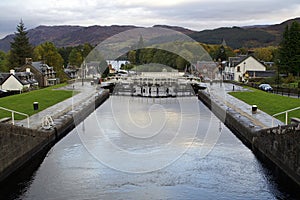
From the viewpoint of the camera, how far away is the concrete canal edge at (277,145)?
14.2m

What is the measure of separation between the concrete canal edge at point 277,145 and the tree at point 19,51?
217ft

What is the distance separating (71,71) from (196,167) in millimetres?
79990

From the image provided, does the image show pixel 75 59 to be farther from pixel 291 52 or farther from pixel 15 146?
pixel 15 146

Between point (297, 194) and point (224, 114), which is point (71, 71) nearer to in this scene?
point (224, 114)

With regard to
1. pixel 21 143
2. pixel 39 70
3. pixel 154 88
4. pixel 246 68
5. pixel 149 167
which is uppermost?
pixel 246 68

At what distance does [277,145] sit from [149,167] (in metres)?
5.36

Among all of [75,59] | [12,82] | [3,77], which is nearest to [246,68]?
[12,82]

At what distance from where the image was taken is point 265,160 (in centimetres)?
1708

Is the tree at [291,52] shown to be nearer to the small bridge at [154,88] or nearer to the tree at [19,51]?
the small bridge at [154,88]

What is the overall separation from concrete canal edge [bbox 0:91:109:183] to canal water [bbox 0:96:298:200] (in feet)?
1.81

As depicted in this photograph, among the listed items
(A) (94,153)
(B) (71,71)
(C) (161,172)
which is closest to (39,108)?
(A) (94,153)

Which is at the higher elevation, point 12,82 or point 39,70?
point 39,70

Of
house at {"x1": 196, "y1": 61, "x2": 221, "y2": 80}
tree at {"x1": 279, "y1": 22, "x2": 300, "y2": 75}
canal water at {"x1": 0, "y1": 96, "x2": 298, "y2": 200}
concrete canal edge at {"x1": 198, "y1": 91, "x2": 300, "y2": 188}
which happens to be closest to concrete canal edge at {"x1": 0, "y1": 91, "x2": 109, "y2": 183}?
canal water at {"x1": 0, "y1": 96, "x2": 298, "y2": 200}

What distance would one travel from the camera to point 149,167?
53.3 feet
